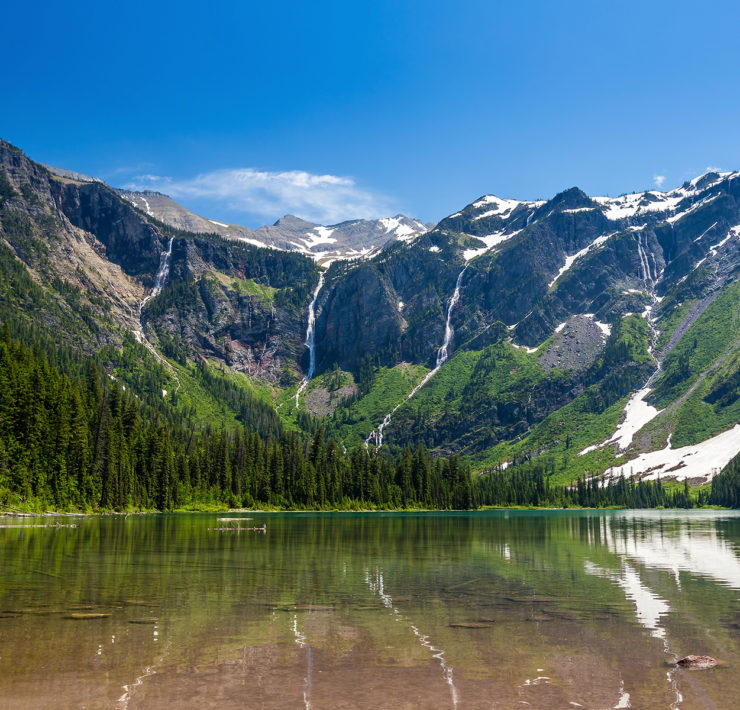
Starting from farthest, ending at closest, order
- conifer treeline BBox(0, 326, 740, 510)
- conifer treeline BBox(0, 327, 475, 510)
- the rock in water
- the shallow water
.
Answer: conifer treeline BBox(0, 327, 475, 510) < conifer treeline BBox(0, 326, 740, 510) < the rock in water < the shallow water

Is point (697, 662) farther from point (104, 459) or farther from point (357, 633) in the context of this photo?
point (104, 459)

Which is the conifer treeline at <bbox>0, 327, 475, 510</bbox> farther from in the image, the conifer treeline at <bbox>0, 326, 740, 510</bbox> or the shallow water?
the shallow water

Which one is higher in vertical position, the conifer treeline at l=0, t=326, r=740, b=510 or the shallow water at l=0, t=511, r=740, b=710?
the conifer treeline at l=0, t=326, r=740, b=510

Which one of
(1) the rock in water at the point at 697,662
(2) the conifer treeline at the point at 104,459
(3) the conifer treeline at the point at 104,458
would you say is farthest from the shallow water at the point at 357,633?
(3) the conifer treeline at the point at 104,458

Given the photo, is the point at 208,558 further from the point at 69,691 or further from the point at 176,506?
the point at 176,506

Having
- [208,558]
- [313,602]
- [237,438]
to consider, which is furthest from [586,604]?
[237,438]

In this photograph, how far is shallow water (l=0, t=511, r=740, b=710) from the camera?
16047 mm

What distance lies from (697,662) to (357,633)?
10.8 meters

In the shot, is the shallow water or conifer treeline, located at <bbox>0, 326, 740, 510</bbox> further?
conifer treeline, located at <bbox>0, 326, 740, 510</bbox>

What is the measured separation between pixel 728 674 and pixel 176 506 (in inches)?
5472

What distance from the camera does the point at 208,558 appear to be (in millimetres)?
47906

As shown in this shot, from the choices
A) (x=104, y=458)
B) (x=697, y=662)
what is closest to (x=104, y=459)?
(x=104, y=458)

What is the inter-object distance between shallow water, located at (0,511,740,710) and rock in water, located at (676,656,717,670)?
33cm

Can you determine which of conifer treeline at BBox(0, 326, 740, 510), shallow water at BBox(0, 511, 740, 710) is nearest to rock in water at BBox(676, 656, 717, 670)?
shallow water at BBox(0, 511, 740, 710)
